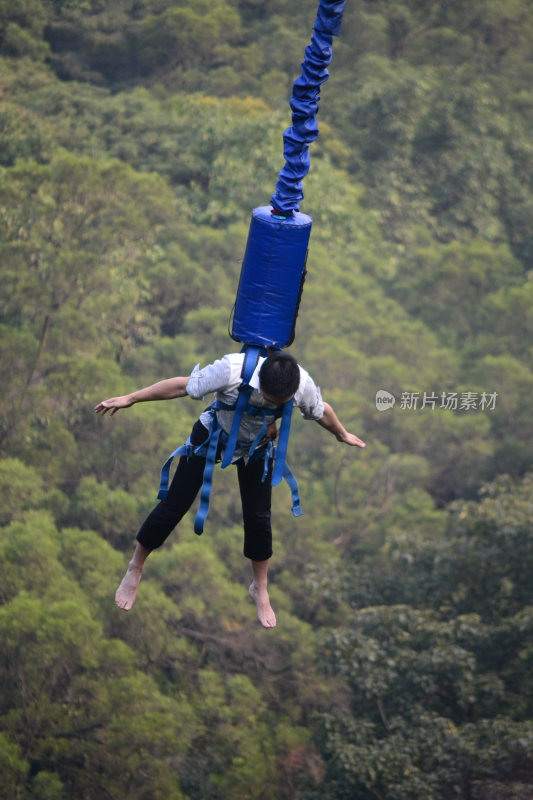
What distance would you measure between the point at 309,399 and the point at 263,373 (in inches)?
8.5

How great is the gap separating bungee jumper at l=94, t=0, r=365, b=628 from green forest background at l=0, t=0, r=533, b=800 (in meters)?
5.26

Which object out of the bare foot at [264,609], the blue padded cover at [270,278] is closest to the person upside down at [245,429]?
the bare foot at [264,609]

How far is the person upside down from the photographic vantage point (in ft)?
10.6

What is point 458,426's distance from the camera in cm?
1419

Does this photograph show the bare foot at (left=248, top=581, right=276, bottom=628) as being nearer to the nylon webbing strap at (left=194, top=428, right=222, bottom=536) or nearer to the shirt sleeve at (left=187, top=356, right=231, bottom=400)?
the nylon webbing strap at (left=194, top=428, right=222, bottom=536)

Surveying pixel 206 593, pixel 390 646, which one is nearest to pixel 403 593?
pixel 390 646

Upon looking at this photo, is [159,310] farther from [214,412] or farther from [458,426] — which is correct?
[214,412]

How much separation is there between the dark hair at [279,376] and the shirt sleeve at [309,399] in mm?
102

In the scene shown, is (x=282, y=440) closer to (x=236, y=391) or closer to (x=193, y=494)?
(x=236, y=391)

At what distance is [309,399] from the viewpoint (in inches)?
132

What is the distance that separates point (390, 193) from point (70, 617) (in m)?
10.6

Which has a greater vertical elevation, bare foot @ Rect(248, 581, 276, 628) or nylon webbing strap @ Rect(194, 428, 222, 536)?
nylon webbing strap @ Rect(194, 428, 222, 536)

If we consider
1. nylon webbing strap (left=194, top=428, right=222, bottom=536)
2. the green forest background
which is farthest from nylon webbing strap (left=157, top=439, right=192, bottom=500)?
the green forest background

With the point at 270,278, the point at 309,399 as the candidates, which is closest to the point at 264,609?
the point at 309,399
